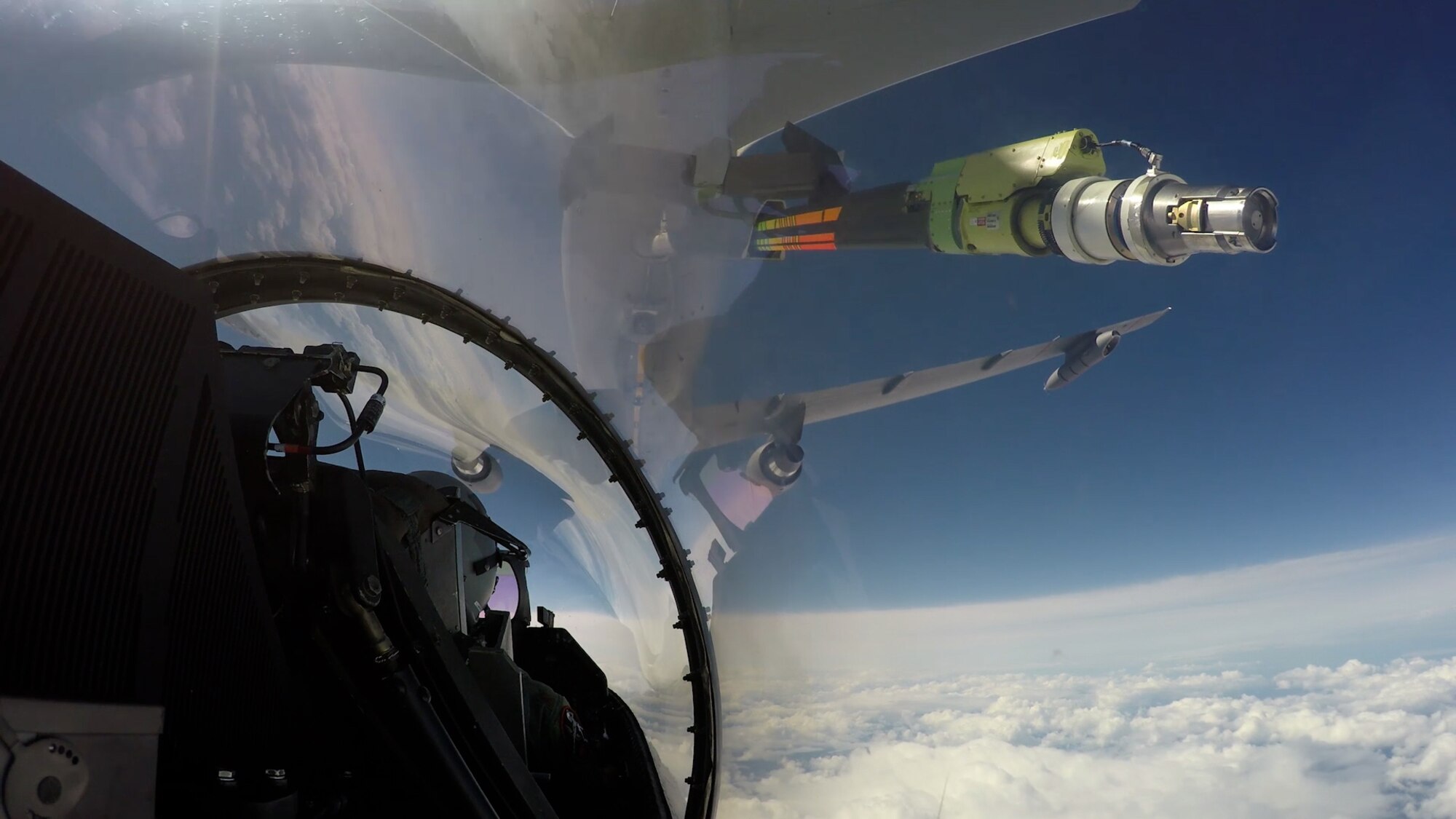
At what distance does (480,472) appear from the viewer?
129 inches

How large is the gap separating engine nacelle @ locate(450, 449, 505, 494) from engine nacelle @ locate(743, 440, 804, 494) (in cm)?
109

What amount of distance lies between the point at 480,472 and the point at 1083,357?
9.05ft

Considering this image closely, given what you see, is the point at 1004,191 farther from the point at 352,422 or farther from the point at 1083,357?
the point at 352,422

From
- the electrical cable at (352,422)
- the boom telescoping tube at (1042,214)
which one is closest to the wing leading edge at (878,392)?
the boom telescoping tube at (1042,214)

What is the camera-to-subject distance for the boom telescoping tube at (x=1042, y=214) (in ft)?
9.40

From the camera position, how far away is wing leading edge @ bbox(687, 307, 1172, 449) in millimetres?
3715

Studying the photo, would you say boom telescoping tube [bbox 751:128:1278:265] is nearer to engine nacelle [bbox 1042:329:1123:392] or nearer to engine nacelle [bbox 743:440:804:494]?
engine nacelle [bbox 1042:329:1123:392]

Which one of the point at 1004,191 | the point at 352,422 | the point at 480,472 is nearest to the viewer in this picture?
the point at 352,422

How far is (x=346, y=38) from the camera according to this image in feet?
9.56

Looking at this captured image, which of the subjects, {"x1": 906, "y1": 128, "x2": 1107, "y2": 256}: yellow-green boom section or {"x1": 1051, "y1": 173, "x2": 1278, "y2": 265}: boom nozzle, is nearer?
{"x1": 1051, "y1": 173, "x2": 1278, "y2": 265}: boom nozzle

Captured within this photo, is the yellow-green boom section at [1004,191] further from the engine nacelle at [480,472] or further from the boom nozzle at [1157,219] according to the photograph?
the engine nacelle at [480,472]

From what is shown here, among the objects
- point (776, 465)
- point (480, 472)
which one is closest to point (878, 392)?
point (776, 465)

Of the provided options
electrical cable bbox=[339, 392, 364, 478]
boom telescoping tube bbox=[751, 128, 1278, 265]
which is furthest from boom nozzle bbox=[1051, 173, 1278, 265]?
electrical cable bbox=[339, 392, 364, 478]

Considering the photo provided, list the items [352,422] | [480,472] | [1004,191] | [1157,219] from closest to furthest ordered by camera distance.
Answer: [352,422] → [1157,219] → [480,472] → [1004,191]
